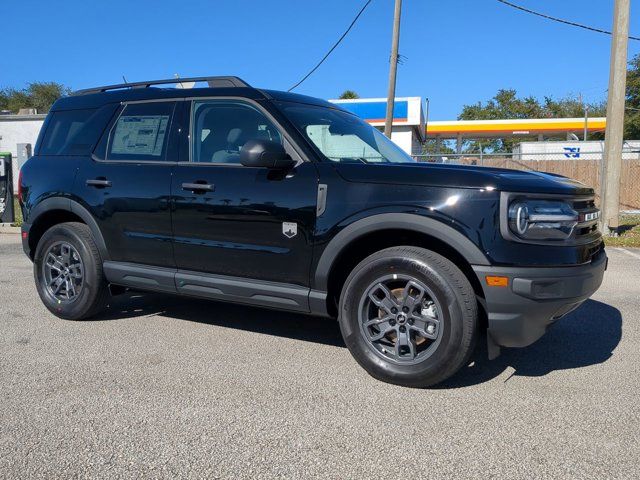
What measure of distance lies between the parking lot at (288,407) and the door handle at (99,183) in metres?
1.23

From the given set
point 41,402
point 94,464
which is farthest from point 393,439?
point 41,402

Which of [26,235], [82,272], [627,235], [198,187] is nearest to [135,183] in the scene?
[198,187]

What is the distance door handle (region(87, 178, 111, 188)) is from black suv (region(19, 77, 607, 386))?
0.05 ft

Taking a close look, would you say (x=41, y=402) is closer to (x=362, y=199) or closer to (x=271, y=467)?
(x=271, y=467)

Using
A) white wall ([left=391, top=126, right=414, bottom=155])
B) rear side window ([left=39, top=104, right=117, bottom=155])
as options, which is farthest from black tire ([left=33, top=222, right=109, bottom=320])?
white wall ([left=391, top=126, right=414, bottom=155])

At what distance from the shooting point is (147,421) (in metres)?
3.11

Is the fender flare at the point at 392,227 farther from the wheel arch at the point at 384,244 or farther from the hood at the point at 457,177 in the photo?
the hood at the point at 457,177

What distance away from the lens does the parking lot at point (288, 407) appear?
106 inches

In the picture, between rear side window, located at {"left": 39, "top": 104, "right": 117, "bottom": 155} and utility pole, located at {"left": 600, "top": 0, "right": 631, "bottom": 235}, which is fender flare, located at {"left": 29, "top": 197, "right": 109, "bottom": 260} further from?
utility pole, located at {"left": 600, "top": 0, "right": 631, "bottom": 235}

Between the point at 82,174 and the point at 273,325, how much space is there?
2.09m

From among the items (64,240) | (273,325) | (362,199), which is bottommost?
(273,325)

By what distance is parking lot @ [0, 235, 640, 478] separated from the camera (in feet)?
8.82

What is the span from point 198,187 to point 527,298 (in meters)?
2.40

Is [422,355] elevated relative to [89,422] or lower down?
elevated
